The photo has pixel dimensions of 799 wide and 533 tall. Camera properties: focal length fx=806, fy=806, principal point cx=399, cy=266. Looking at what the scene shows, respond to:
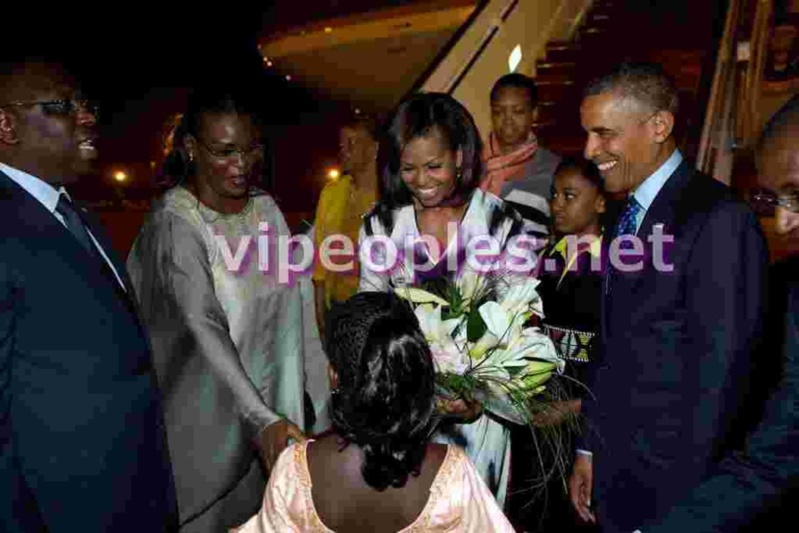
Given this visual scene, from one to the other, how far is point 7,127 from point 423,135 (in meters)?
1.30

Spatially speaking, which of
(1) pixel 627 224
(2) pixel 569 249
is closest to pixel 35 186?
(1) pixel 627 224

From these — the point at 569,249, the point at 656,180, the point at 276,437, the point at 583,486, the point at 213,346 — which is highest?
the point at 656,180

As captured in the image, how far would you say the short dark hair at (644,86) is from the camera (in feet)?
7.25

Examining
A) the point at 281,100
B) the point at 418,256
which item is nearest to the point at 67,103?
the point at 418,256

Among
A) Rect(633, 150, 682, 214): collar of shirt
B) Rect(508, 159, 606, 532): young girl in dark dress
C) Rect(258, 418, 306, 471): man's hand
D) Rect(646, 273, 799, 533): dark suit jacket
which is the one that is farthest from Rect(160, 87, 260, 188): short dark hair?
Rect(646, 273, 799, 533): dark suit jacket

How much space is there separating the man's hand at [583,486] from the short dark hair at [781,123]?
4.04 feet

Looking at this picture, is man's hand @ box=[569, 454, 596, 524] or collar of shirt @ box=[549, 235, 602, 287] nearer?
man's hand @ box=[569, 454, 596, 524]

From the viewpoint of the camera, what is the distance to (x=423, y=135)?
2705mm

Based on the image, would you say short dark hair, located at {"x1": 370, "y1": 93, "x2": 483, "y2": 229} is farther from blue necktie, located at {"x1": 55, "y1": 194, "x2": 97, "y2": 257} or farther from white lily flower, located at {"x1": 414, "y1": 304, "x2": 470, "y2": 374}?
blue necktie, located at {"x1": 55, "y1": 194, "x2": 97, "y2": 257}

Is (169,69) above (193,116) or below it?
above

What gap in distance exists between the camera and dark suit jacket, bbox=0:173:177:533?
5.61 feet

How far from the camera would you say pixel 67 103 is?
6.32 feet

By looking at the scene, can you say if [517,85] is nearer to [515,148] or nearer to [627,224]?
[515,148]

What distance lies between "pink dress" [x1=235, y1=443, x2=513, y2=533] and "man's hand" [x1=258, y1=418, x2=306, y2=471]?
478 millimetres
